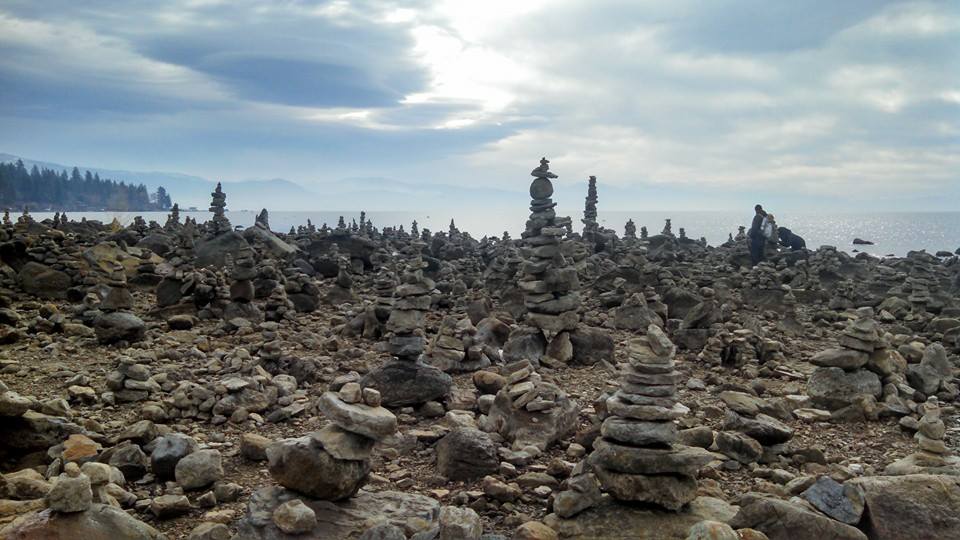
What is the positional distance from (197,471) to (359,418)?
2.69m

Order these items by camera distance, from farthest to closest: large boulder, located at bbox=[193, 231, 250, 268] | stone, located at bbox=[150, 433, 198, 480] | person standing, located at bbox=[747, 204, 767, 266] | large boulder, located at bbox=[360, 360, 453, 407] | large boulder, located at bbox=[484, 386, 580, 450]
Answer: person standing, located at bbox=[747, 204, 767, 266]
large boulder, located at bbox=[193, 231, 250, 268]
large boulder, located at bbox=[360, 360, 453, 407]
large boulder, located at bbox=[484, 386, 580, 450]
stone, located at bbox=[150, 433, 198, 480]

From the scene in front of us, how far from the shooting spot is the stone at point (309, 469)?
725 centimetres

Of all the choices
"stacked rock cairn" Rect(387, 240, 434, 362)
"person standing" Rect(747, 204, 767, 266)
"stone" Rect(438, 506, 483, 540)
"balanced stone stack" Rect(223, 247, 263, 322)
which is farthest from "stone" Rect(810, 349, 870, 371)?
"person standing" Rect(747, 204, 767, 266)

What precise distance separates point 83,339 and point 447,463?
12.3m

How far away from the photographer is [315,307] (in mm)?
22984

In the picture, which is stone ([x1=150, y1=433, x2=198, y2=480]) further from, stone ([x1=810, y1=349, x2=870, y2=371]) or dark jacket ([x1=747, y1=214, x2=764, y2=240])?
dark jacket ([x1=747, y1=214, x2=764, y2=240])

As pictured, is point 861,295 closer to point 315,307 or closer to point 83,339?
point 315,307

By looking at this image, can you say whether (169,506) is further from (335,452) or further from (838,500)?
(838,500)

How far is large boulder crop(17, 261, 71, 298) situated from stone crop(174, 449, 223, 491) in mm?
16934

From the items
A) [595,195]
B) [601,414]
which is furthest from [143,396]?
[595,195]

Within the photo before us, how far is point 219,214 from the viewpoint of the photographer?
36.3 metres

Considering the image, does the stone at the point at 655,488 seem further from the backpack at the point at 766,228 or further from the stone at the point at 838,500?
the backpack at the point at 766,228

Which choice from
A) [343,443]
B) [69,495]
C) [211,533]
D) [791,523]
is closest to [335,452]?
[343,443]

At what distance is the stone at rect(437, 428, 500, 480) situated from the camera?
9125 mm
